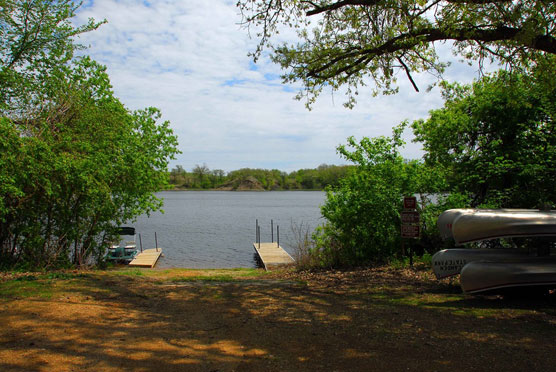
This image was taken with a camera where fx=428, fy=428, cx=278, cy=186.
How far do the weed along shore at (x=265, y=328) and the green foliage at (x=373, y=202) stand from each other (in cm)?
396

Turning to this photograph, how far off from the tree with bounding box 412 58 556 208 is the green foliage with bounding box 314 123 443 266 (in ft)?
5.21

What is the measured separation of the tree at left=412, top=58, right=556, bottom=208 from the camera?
1170 centimetres

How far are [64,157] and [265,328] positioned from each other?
824 centimetres

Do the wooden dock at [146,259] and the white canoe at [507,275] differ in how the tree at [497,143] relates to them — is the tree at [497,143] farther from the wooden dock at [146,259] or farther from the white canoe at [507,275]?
the wooden dock at [146,259]

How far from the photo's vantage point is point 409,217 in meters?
11.3

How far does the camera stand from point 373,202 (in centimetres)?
1252

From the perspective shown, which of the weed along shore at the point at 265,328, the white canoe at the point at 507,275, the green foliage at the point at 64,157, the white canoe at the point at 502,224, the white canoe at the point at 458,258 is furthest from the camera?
the green foliage at the point at 64,157

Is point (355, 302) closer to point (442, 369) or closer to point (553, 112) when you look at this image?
point (442, 369)

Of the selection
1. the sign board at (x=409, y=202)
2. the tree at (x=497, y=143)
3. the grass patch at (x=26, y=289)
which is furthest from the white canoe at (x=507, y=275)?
the grass patch at (x=26, y=289)

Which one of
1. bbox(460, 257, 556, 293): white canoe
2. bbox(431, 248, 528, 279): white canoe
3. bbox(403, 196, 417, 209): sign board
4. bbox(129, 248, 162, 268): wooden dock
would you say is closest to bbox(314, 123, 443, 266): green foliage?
bbox(403, 196, 417, 209): sign board

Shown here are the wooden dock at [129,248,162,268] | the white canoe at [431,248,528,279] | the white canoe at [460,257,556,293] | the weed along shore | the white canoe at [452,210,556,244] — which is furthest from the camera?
the wooden dock at [129,248,162,268]

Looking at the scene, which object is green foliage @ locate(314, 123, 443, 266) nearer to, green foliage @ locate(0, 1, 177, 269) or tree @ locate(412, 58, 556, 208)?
tree @ locate(412, 58, 556, 208)

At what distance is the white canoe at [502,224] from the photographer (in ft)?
23.1

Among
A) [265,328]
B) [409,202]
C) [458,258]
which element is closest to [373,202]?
[409,202]
